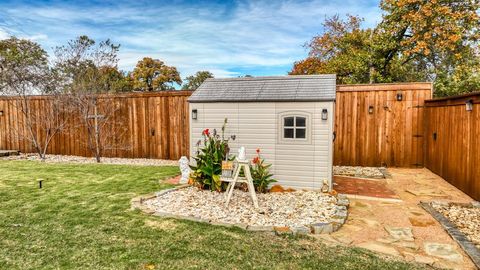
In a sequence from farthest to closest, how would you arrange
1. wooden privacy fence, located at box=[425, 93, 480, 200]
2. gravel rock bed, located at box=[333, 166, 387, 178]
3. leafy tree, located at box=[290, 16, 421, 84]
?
leafy tree, located at box=[290, 16, 421, 84]
gravel rock bed, located at box=[333, 166, 387, 178]
wooden privacy fence, located at box=[425, 93, 480, 200]

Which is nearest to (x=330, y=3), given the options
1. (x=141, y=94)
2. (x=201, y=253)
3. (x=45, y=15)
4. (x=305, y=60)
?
(x=305, y=60)

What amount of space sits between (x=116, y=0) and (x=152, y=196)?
24.5 ft

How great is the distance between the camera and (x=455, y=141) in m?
6.21

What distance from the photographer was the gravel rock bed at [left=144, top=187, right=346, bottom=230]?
4.08 meters

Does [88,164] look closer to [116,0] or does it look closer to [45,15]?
[116,0]

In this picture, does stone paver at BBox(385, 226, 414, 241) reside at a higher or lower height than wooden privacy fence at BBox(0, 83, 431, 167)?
lower

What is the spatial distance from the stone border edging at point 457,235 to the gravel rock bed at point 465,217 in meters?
0.08

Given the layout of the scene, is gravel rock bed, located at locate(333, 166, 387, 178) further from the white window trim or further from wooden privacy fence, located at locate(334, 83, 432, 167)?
the white window trim

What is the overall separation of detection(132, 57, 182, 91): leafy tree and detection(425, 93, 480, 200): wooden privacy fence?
23992mm

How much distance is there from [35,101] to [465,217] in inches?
470

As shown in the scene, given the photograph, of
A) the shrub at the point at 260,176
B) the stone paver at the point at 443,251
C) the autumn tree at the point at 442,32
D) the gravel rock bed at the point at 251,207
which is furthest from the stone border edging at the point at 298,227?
the autumn tree at the point at 442,32

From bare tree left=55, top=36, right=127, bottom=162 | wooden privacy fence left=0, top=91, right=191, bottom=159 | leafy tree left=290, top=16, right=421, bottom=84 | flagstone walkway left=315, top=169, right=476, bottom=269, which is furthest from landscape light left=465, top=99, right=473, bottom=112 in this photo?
bare tree left=55, top=36, right=127, bottom=162

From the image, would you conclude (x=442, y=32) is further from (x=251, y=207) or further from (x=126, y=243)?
(x=126, y=243)

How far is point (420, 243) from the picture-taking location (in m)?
3.48
